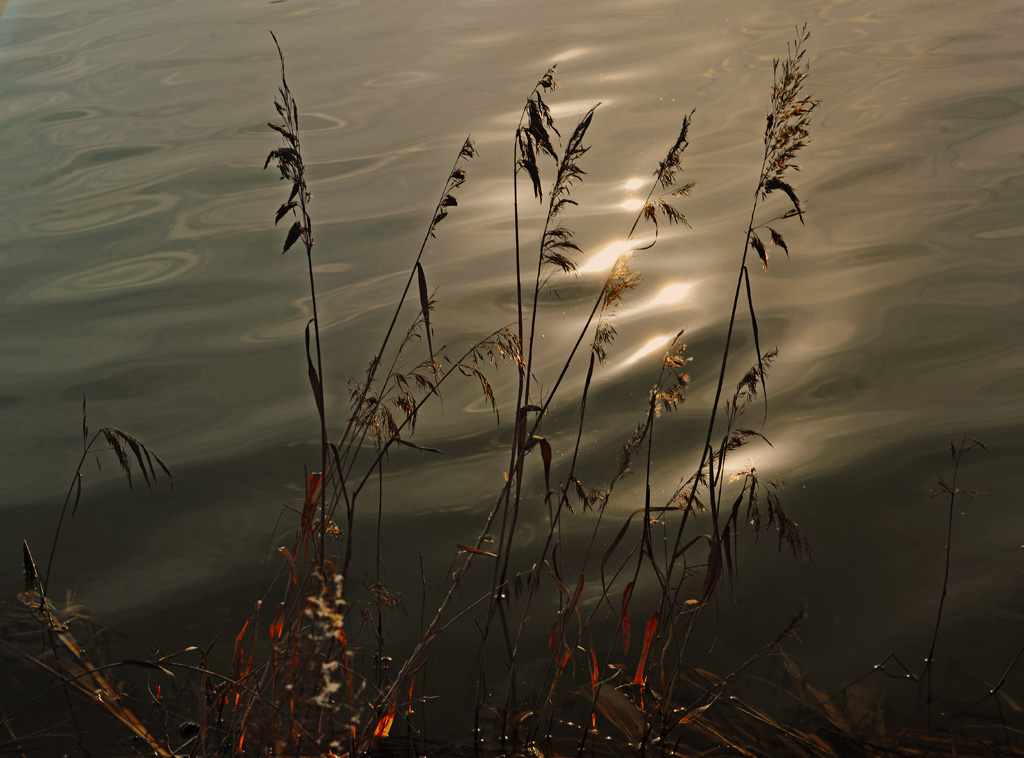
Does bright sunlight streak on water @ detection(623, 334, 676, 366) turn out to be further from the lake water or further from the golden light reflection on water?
the golden light reflection on water

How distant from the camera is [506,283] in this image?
4.27 meters

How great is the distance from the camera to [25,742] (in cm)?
191

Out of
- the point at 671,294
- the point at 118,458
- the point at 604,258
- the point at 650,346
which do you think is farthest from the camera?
the point at 604,258

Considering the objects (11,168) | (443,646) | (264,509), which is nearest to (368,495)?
(264,509)

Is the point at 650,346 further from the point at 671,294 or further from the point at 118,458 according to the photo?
the point at 118,458

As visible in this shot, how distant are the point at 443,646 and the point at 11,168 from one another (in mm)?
5667

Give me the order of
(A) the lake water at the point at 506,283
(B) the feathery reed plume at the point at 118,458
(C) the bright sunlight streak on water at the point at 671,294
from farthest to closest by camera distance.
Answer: (C) the bright sunlight streak on water at the point at 671,294 < (A) the lake water at the point at 506,283 < (B) the feathery reed plume at the point at 118,458

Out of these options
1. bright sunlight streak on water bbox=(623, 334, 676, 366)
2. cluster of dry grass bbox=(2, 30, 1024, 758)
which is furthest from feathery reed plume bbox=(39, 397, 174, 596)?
bright sunlight streak on water bbox=(623, 334, 676, 366)

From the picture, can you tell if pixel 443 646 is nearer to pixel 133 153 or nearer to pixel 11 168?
pixel 133 153

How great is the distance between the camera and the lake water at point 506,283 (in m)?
2.55

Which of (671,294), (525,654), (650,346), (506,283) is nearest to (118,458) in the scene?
(525,654)

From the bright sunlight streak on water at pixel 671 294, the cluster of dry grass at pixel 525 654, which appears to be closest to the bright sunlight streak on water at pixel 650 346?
the bright sunlight streak on water at pixel 671 294

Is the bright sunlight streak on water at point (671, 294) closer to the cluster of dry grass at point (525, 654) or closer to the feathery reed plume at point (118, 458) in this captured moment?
the cluster of dry grass at point (525, 654)

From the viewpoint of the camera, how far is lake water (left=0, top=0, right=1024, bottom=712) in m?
2.55
